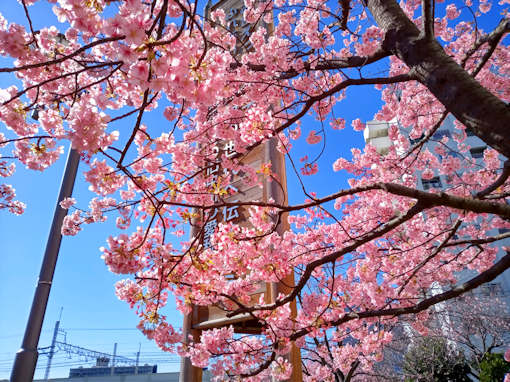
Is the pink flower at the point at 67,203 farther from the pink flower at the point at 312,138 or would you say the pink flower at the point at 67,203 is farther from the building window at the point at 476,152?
the building window at the point at 476,152

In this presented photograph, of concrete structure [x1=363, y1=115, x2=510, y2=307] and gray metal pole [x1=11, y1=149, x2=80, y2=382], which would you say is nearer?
gray metal pole [x1=11, y1=149, x2=80, y2=382]

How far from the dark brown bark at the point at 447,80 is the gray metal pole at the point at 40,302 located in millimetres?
3303

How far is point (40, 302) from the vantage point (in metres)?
3.01

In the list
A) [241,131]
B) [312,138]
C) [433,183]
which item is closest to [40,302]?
[241,131]

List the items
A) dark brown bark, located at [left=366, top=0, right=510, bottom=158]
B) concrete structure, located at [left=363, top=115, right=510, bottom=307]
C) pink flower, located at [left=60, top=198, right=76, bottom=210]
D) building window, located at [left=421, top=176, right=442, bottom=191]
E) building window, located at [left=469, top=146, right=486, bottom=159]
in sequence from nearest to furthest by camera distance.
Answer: dark brown bark, located at [left=366, top=0, right=510, bottom=158] → pink flower, located at [left=60, top=198, right=76, bottom=210] → concrete structure, located at [left=363, top=115, right=510, bottom=307] → building window, located at [left=421, top=176, right=442, bottom=191] → building window, located at [left=469, top=146, right=486, bottom=159]

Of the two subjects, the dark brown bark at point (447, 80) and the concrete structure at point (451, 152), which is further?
the concrete structure at point (451, 152)

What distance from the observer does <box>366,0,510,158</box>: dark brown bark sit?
6.04 feet

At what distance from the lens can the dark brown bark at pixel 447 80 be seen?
6.04ft

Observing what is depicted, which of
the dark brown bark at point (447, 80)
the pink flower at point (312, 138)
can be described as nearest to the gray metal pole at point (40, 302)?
the pink flower at point (312, 138)

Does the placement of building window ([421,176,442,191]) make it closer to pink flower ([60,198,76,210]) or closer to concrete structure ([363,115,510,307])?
concrete structure ([363,115,510,307])

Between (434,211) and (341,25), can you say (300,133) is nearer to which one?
(341,25)

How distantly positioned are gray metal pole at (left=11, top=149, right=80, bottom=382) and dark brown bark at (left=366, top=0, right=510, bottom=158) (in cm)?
330

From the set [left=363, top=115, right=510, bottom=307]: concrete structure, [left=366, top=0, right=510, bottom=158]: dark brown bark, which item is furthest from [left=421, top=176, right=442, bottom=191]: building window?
[left=366, top=0, right=510, bottom=158]: dark brown bark

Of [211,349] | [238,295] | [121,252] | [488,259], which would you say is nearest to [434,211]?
[488,259]
